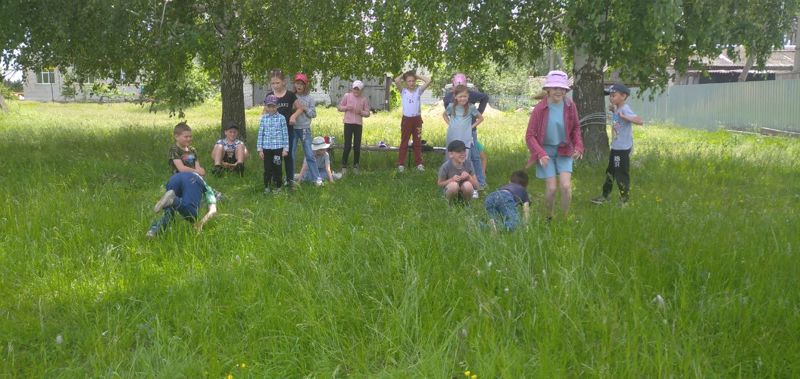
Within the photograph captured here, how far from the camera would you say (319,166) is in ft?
31.9

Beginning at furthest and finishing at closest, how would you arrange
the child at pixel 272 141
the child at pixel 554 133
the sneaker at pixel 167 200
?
the child at pixel 272 141 → the child at pixel 554 133 → the sneaker at pixel 167 200

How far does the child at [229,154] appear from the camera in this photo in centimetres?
983

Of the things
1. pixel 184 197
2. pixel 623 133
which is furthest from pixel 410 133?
pixel 184 197

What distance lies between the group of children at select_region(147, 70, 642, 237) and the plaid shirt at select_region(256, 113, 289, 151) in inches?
0.5

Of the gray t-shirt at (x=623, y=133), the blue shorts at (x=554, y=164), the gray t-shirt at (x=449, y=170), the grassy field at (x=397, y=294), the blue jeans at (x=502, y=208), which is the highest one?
the gray t-shirt at (x=623, y=133)

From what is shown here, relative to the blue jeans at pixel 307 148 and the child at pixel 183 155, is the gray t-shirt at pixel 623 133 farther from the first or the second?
the child at pixel 183 155

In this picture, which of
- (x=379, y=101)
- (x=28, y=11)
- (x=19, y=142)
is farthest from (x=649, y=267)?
(x=379, y=101)

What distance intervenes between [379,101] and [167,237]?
29904mm

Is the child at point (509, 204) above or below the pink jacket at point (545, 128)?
below

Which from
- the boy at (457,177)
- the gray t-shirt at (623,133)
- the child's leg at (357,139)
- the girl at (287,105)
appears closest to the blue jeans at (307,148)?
the girl at (287,105)

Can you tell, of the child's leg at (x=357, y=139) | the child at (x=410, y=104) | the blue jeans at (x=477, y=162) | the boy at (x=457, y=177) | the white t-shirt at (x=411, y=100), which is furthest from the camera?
the child's leg at (x=357, y=139)

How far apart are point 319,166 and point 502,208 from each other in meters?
4.74

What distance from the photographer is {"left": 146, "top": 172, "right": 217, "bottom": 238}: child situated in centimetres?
567

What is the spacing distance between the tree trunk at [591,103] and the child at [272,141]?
509cm
